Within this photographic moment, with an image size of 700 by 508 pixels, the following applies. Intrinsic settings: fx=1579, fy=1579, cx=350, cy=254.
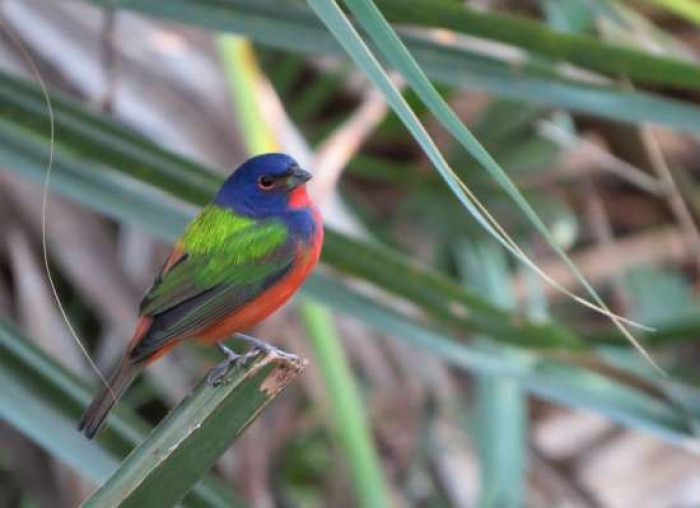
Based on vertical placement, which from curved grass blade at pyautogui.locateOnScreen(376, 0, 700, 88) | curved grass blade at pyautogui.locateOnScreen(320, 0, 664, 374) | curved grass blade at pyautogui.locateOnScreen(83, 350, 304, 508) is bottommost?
curved grass blade at pyautogui.locateOnScreen(376, 0, 700, 88)

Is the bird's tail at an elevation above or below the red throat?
above

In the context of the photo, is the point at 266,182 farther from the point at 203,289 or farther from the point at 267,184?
the point at 203,289

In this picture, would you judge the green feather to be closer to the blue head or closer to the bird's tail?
the blue head

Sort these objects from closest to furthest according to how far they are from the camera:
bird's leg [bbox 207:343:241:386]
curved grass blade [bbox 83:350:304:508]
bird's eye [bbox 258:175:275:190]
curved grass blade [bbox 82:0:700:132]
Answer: curved grass blade [bbox 83:350:304:508], bird's leg [bbox 207:343:241:386], curved grass blade [bbox 82:0:700:132], bird's eye [bbox 258:175:275:190]

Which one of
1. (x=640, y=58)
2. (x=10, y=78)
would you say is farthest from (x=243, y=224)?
(x=640, y=58)

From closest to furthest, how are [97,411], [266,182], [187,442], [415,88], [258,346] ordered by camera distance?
[187,442] < [415,88] < [97,411] < [258,346] < [266,182]

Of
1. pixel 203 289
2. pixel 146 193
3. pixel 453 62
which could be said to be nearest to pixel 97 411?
pixel 203 289

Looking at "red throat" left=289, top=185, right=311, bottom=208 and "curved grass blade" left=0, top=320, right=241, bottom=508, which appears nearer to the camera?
"curved grass blade" left=0, top=320, right=241, bottom=508

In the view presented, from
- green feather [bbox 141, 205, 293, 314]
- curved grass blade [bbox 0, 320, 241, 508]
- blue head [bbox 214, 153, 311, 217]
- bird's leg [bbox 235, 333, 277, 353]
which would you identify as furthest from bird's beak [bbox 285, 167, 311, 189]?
curved grass blade [bbox 0, 320, 241, 508]
